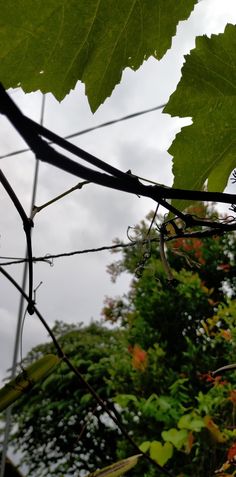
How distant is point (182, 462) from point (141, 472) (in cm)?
43

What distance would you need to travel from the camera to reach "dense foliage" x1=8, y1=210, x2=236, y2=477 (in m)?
2.76

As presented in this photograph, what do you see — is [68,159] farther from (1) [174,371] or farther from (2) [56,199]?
(1) [174,371]

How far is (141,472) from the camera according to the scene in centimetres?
410

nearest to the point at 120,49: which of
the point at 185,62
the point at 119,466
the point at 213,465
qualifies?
the point at 185,62

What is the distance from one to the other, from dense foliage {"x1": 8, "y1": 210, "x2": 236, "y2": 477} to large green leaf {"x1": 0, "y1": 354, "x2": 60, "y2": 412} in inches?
42.6

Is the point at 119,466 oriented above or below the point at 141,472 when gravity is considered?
below

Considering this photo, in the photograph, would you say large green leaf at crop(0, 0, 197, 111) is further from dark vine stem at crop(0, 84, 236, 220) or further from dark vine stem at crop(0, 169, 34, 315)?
dark vine stem at crop(0, 84, 236, 220)

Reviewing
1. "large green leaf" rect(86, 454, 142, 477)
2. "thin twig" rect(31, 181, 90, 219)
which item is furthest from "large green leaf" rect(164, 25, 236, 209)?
"large green leaf" rect(86, 454, 142, 477)

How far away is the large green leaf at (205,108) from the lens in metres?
0.56

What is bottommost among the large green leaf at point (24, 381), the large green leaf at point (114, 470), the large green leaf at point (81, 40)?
the large green leaf at point (114, 470)

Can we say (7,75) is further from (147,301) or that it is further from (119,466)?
(147,301)

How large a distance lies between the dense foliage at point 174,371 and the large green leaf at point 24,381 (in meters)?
1.08

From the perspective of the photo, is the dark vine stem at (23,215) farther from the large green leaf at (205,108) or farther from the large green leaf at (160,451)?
the large green leaf at (160,451)

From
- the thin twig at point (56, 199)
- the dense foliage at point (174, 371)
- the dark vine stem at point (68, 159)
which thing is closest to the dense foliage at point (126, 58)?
the thin twig at point (56, 199)
